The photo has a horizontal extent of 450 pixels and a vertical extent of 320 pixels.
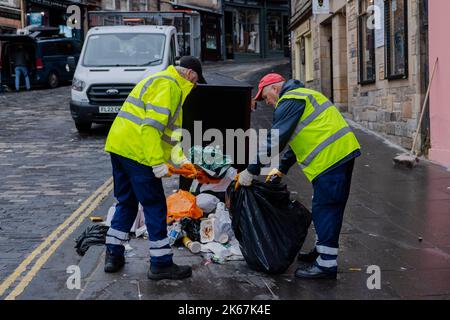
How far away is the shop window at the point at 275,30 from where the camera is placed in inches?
1809

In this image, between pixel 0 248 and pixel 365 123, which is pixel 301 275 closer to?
pixel 0 248

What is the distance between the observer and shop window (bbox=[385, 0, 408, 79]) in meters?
11.2

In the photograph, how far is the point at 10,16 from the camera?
30344mm

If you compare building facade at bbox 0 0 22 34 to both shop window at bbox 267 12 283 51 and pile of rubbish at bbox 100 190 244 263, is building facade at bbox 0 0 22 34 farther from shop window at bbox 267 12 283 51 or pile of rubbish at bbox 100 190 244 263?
pile of rubbish at bbox 100 190 244 263

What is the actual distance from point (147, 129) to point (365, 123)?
9907mm

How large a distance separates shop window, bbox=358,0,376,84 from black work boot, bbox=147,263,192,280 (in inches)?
361

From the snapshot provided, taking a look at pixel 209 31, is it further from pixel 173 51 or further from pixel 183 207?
pixel 183 207

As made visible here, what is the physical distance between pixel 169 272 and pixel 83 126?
9.69m

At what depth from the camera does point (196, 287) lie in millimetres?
4793

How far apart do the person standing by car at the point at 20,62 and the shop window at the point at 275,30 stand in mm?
24136

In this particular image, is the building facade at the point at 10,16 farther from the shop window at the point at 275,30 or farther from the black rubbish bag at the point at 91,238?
the black rubbish bag at the point at 91,238

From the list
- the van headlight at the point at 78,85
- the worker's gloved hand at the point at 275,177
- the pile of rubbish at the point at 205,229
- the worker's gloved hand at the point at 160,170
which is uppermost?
the van headlight at the point at 78,85

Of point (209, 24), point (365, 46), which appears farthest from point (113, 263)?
point (209, 24)

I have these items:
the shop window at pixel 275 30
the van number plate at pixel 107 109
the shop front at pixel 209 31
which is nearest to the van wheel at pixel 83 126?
the van number plate at pixel 107 109
